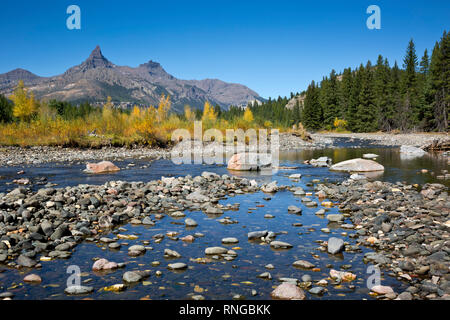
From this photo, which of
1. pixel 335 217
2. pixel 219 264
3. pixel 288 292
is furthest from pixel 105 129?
pixel 288 292

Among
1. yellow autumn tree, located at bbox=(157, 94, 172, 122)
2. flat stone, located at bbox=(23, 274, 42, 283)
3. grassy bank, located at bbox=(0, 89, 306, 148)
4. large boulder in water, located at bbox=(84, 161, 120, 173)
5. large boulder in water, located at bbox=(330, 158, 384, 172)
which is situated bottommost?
flat stone, located at bbox=(23, 274, 42, 283)

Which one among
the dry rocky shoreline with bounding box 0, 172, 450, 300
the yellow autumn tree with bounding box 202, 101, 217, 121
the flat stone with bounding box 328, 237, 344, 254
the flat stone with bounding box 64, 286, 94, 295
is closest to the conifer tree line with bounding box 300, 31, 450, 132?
the yellow autumn tree with bounding box 202, 101, 217, 121

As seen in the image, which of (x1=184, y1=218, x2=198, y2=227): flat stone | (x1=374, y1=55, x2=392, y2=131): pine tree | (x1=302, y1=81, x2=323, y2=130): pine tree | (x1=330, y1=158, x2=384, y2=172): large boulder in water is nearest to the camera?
(x1=184, y1=218, x2=198, y2=227): flat stone

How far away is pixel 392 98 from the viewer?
65625 mm

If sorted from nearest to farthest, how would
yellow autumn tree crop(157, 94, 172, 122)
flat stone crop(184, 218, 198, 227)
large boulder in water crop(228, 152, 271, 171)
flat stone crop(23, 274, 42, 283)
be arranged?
flat stone crop(23, 274, 42, 283), flat stone crop(184, 218, 198, 227), large boulder in water crop(228, 152, 271, 171), yellow autumn tree crop(157, 94, 172, 122)

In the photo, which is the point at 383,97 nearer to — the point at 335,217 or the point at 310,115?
the point at 310,115

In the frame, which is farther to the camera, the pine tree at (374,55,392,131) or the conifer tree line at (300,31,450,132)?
the pine tree at (374,55,392,131)

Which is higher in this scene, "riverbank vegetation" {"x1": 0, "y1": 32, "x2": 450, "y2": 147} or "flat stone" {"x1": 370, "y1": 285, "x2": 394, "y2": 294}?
"riverbank vegetation" {"x1": 0, "y1": 32, "x2": 450, "y2": 147}

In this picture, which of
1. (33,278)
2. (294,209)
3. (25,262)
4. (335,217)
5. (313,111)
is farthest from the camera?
(313,111)

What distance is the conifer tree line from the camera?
52125 millimetres

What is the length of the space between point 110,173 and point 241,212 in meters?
10.3

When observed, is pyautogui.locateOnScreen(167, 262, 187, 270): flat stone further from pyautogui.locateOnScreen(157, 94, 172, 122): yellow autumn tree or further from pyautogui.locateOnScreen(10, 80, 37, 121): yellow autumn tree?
pyautogui.locateOnScreen(10, 80, 37, 121): yellow autumn tree

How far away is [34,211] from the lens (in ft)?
28.4

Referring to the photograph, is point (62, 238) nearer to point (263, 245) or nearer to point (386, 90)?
point (263, 245)
